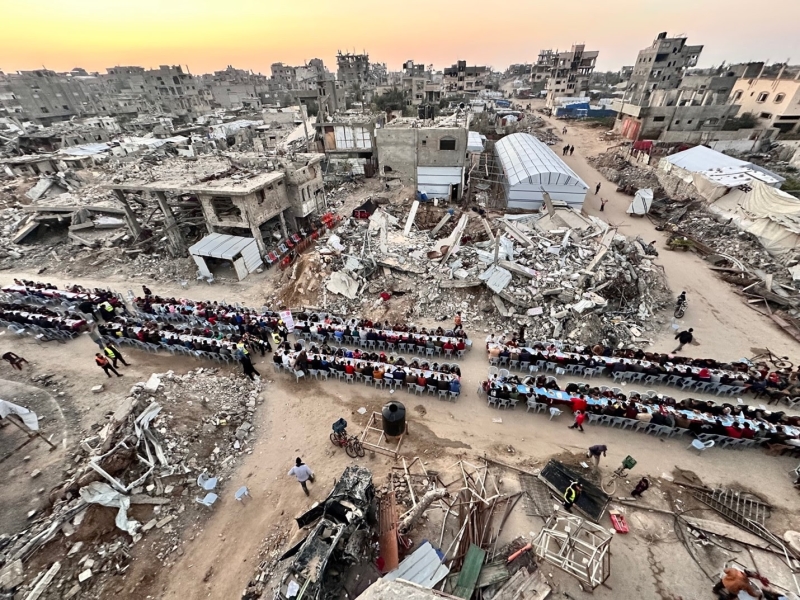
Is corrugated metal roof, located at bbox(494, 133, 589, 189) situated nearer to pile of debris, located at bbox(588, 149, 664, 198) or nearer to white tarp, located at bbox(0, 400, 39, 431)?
pile of debris, located at bbox(588, 149, 664, 198)

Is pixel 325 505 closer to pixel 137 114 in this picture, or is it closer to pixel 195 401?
pixel 195 401

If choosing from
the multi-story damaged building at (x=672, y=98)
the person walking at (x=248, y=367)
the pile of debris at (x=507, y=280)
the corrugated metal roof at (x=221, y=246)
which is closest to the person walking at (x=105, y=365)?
the person walking at (x=248, y=367)

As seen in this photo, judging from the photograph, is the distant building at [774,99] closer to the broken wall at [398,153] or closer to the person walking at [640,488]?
the broken wall at [398,153]

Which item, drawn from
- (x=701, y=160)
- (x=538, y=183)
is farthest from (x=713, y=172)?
(x=538, y=183)

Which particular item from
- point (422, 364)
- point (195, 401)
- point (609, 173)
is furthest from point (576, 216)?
point (195, 401)

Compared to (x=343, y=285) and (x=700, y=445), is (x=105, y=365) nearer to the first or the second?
(x=343, y=285)
